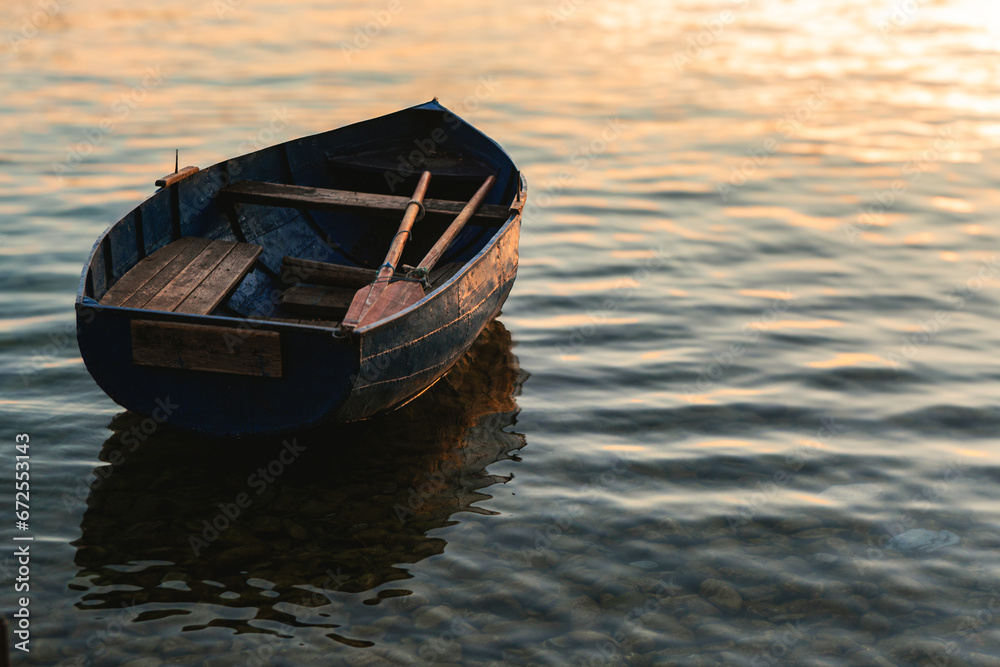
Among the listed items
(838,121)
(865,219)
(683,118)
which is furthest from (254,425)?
(838,121)

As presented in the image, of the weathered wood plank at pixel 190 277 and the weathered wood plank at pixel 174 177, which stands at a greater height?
the weathered wood plank at pixel 174 177

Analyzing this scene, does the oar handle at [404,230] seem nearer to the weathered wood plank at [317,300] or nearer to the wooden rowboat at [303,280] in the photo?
the wooden rowboat at [303,280]

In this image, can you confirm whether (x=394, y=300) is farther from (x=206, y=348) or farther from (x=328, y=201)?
(x=328, y=201)

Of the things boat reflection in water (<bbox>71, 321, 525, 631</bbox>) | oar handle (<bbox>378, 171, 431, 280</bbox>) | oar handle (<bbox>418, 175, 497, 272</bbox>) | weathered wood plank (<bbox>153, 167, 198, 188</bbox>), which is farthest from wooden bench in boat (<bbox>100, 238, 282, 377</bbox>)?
oar handle (<bbox>418, 175, 497, 272</bbox>)

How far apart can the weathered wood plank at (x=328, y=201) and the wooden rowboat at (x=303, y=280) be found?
0.02 m

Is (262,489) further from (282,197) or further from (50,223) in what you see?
(50,223)

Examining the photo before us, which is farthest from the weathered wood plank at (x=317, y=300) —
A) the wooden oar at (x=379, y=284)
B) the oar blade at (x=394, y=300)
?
the oar blade at (x=394, y=300)

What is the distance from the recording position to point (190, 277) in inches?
291

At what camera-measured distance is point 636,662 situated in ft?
17.7

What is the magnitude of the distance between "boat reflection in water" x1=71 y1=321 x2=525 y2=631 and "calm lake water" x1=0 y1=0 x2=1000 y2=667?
24 millimetres

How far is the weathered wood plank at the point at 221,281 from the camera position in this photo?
7.03 metres

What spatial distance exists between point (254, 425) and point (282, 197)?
2923mm

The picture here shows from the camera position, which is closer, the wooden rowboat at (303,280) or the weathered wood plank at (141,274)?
the wooden rowboat at (303,280)

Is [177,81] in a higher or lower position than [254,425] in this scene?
higher
